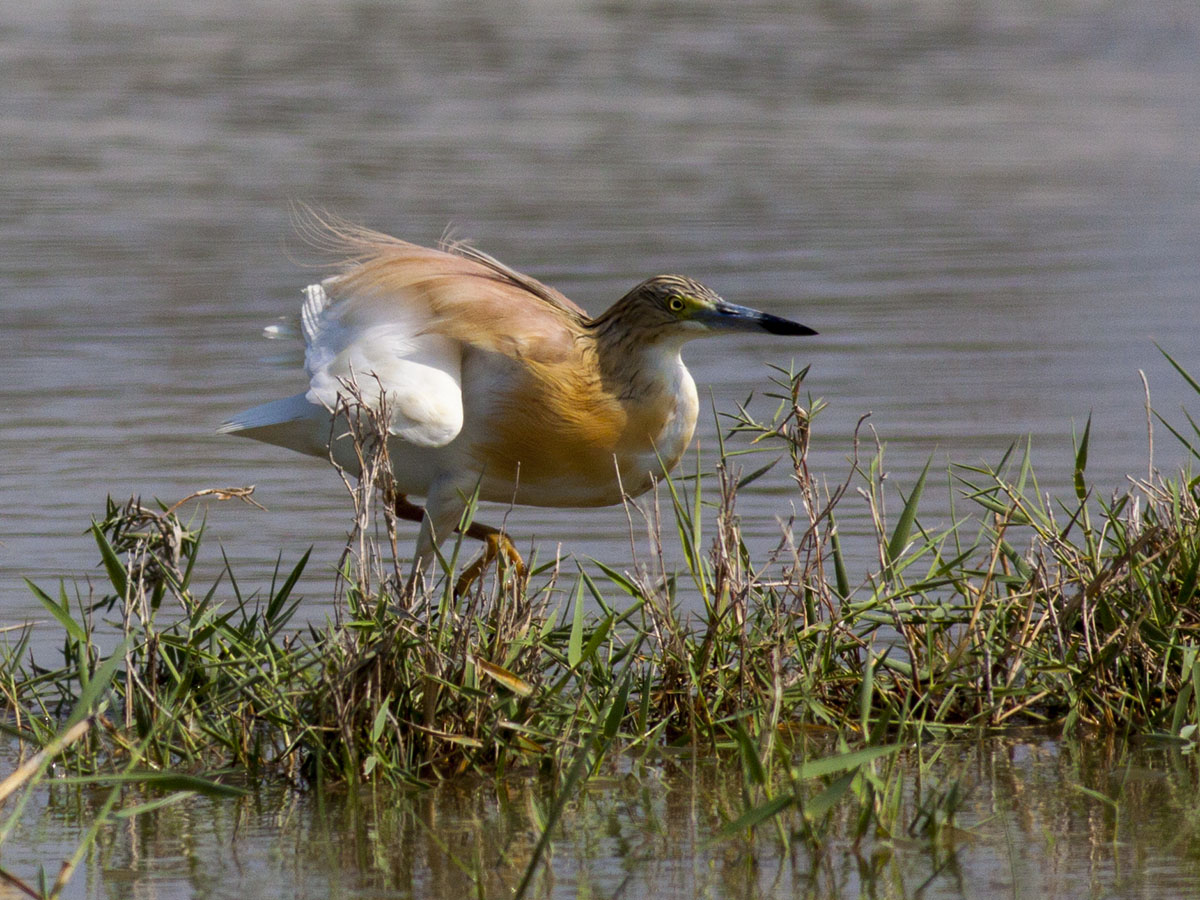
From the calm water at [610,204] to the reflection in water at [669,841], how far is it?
0.44 feet

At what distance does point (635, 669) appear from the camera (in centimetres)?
460

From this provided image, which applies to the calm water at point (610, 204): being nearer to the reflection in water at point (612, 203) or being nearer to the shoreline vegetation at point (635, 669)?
the reflection in water at point (612, 203)

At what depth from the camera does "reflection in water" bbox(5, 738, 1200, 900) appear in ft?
11.5

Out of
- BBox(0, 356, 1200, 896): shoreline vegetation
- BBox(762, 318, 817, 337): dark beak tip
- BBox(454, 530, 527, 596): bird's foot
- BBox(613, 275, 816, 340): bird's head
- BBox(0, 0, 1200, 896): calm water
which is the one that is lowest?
BBox(0, 356, 1200, 896): shoreline vegetation

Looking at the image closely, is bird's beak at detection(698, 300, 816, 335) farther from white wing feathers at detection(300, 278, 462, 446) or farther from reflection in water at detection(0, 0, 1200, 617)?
reflection in water at detection(0, 0, 1200, 617)

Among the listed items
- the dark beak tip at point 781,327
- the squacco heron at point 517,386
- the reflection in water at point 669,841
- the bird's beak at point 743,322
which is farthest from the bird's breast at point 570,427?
the reflection in water at point 669,841

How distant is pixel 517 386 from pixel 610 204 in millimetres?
9126

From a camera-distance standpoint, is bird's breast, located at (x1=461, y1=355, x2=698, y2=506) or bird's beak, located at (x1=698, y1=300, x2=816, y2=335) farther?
bird's breast, located at (x1=461, y1=355, x2=698, y2=506)

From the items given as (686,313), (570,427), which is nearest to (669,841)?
(570,427)

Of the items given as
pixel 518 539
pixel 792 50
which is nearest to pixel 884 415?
pixel 518 539

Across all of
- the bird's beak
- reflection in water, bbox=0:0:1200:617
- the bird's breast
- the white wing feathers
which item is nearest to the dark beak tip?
the bird's beak

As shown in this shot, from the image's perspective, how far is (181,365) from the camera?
31.4 ft

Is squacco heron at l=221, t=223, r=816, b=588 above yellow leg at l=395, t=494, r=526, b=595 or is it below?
above

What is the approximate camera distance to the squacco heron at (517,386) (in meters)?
5.32
